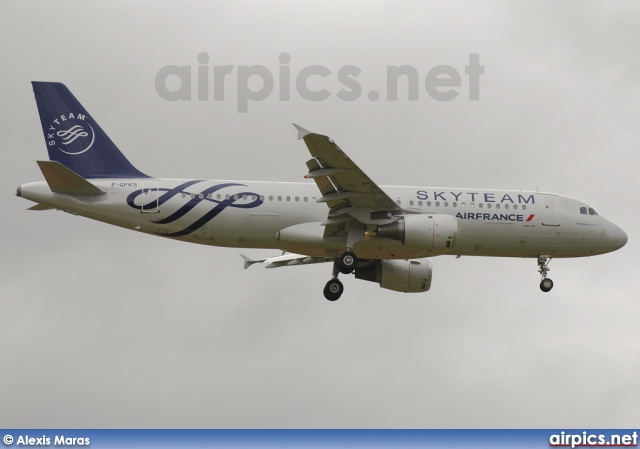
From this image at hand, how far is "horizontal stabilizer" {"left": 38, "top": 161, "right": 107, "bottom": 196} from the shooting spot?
41844 millimetres

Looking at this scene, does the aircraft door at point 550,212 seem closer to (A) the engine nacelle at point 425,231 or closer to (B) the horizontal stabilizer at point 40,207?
(A) the engine nacelle at point 425,231

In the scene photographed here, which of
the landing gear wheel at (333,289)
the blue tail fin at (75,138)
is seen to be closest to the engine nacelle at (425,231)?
the landing gear wheel at (333,289)

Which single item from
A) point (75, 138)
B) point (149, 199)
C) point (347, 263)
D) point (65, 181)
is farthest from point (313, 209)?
point (75, 138)

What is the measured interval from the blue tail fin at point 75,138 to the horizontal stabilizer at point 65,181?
1.40m

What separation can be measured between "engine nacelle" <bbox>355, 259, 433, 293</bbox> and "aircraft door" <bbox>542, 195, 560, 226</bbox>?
528 cm

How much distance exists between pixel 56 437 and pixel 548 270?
20.0m

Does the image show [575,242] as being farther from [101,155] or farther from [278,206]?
[101,155]

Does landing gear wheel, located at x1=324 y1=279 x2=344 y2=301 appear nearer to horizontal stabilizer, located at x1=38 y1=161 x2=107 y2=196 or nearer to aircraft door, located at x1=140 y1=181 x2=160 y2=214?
aircraft door, located at x1=140 y1=181 x2=160 y2=214

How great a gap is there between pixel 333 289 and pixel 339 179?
504cm

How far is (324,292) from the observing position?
45.6 meters

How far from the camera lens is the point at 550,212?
46156 millimetres

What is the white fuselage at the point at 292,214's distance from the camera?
43000mm

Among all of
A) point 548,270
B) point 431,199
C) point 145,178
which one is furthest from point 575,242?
point 145,178


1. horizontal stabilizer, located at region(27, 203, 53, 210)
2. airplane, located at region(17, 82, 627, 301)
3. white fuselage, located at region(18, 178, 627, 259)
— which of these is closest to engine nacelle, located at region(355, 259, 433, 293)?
airplane, located at region(17, 82, 627, 301)
